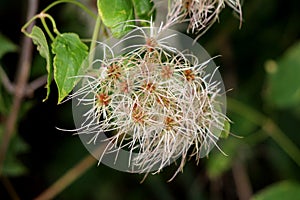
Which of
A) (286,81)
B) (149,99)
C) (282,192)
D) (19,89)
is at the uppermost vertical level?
(149,99)

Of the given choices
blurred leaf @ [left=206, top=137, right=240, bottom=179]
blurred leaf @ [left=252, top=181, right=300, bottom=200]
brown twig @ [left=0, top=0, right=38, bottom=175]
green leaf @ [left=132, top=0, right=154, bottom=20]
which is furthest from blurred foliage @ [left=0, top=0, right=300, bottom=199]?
green leaf @ [left=132, top=0, right=154, bottom=20]

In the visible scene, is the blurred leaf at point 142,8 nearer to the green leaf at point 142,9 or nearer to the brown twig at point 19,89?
the green leaf at point 142,9

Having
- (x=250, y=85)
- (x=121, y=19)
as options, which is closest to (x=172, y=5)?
(x=121, y=19)

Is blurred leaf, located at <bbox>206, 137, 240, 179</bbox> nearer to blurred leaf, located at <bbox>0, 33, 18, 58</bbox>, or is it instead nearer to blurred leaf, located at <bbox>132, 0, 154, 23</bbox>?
blurred leaf, located at <bbox>0, 33, 18, 58</bbox>

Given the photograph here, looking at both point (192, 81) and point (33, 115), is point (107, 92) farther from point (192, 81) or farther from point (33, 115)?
point (33, 115)

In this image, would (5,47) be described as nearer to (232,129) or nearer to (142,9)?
(142,9)

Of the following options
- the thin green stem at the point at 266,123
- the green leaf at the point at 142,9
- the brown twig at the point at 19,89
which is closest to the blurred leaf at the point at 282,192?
the thin green stem at the point at 266,123

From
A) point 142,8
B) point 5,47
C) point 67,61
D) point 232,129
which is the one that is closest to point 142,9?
point 142,8
